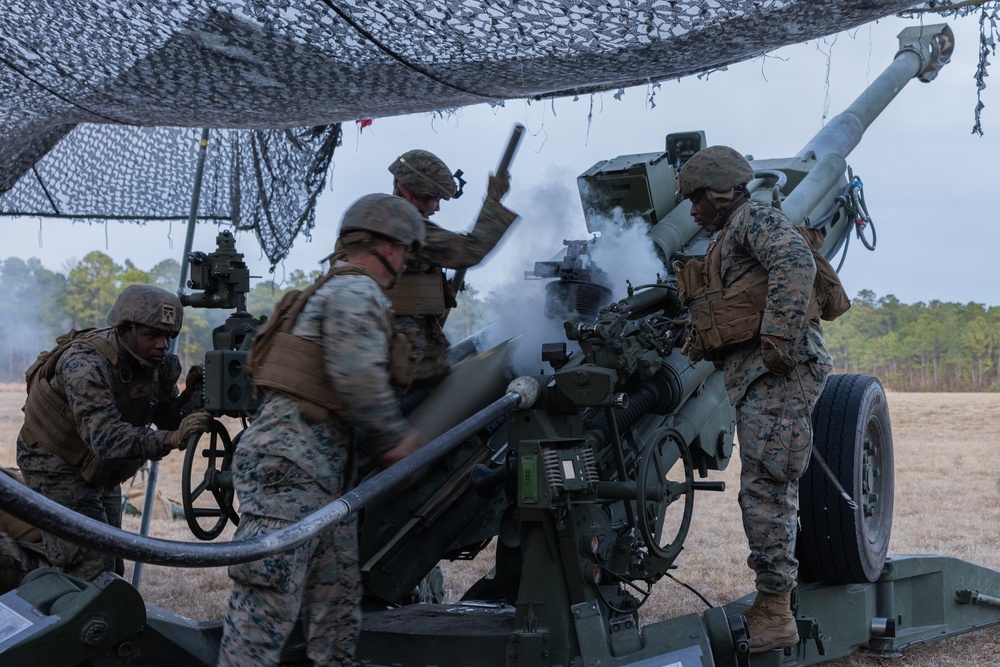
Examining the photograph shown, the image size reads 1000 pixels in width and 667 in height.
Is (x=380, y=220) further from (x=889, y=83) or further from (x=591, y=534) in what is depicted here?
(x=889, y=83)

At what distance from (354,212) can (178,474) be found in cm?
1013

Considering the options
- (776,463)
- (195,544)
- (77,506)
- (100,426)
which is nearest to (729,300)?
(776,463)

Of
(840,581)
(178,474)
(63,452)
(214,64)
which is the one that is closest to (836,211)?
(840,581)

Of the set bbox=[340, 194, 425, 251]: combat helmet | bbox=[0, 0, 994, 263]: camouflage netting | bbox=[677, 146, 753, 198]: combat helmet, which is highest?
bbox=[0, 0, 994, 263]: camouflage netting

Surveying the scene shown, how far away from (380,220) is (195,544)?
118 centimetres

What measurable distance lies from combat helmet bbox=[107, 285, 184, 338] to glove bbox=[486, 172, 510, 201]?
4.78 feet

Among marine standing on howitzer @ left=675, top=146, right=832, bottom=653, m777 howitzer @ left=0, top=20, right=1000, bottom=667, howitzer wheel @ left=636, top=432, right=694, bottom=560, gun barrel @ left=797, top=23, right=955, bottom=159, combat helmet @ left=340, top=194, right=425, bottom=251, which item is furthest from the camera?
gun barrel @ left=797, top=23, right=955, bottom=159

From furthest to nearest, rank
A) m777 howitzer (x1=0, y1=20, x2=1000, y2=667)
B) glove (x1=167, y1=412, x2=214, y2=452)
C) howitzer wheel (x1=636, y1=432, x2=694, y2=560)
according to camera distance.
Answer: glove (x1=167, y1=412, x2=214, y2=452)
howitzer wheel (x1=636, y1=432, x2=694, y2=560)
m777 howitzer (x1=0, y1=20, x2=1000, y2=667)

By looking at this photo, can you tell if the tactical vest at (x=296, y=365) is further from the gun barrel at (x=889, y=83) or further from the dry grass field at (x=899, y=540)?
the gun barrel at (x=889, y=83)

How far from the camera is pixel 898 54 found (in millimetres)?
7734

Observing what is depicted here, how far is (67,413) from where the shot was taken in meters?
4.86

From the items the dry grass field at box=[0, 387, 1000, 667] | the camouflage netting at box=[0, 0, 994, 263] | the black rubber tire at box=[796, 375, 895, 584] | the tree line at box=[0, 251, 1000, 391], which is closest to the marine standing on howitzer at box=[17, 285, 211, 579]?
the camouflage netting at box=[0, 0, 994, 263]

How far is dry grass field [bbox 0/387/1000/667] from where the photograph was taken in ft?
18.8

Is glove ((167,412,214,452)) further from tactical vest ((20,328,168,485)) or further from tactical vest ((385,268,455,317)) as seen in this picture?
tactical vest ((385,268,455,317))
